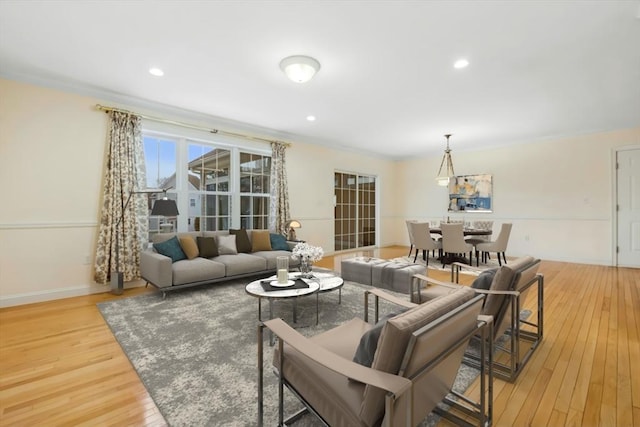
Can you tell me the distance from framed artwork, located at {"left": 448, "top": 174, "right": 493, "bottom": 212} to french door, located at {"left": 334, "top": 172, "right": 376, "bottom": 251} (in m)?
2.19

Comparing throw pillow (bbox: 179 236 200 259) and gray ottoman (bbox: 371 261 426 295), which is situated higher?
throw pillow (bbox: 179 236 200 259)

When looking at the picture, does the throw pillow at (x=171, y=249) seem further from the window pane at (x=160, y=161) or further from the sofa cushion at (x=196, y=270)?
the window pane at (x=160, y=161)

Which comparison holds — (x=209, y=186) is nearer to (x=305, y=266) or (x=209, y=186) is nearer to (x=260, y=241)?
(x=260, y=241)

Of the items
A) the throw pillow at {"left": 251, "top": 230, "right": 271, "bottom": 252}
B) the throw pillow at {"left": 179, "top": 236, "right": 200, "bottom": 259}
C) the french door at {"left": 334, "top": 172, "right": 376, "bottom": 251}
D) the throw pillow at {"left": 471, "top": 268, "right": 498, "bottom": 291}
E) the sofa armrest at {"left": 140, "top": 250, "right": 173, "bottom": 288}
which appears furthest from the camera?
the french door at {"left": 334, "top": 172, "right": 376, "bottom": 251}

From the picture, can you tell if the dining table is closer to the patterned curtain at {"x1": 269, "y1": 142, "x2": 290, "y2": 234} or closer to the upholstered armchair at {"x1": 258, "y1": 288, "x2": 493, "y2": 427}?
the patterned curtain at {"x1": 269, "y1": 142, "x2": 290, "y2": 234}

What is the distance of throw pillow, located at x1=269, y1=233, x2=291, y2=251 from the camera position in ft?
17.6

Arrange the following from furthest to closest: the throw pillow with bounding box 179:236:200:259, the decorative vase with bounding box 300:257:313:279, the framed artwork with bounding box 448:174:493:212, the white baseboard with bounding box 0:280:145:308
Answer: the framed artwork with bounding box 448:174:493:212 → the throw pillow with bounding box 179:236:200:259 → the white baseboard with bounding box 0:280:145:308 → the decorative vase with bounding box 300:257:313:279

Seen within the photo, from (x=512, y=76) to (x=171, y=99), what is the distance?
4687 mm

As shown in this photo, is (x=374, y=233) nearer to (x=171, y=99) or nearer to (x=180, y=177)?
(x=180, y=177)

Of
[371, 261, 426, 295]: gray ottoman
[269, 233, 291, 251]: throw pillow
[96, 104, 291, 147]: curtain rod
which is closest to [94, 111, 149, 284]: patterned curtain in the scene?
[96, 104, 291, 147]: curtain rod

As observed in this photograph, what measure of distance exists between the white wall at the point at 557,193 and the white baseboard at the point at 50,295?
7.96 meters

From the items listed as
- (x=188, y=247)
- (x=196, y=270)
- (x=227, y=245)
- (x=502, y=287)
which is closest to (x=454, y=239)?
(x=502, y=287)

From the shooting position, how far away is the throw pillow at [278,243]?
17.6ft

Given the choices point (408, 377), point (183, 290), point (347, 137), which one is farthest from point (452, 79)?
point (183, 290)
